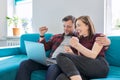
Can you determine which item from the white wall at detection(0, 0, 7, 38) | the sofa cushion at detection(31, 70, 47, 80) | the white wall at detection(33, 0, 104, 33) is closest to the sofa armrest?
the white wall at detection(33, 0, 104, 33)

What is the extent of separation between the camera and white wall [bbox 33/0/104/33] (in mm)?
2551

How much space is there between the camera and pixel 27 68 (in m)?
1.99

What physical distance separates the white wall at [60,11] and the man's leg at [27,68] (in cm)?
103

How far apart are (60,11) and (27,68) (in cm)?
132

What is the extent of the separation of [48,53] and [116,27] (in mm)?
1013

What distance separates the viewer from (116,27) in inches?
101

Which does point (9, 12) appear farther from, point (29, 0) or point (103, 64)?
point (103, 64)

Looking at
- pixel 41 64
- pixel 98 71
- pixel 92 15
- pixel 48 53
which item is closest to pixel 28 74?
pixel 41 64

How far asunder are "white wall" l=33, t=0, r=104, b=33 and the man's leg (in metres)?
1.03

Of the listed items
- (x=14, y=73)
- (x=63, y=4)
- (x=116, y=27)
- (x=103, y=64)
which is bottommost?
(x=14, y=73)

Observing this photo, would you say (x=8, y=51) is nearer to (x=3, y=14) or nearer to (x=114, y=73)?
(x=3, y=14)

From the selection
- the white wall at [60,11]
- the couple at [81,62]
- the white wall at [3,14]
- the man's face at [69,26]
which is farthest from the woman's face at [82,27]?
the white wall at [3,14]

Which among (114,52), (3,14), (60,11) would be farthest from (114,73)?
(3,14)

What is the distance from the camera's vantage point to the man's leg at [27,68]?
1.94 m
